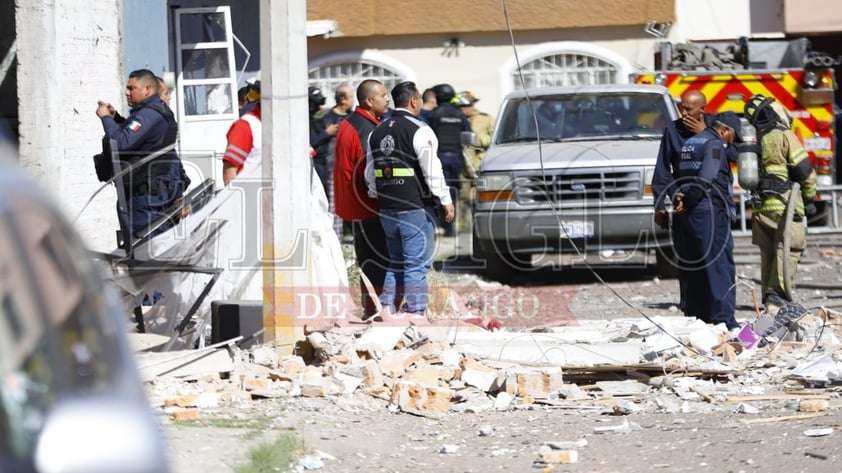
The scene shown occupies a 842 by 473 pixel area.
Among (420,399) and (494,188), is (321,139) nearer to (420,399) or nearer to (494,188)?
(494,188)

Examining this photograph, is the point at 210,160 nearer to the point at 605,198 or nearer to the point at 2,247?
the point at 605,198

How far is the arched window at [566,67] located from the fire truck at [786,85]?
606 cm

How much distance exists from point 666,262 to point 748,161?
10.0 ft

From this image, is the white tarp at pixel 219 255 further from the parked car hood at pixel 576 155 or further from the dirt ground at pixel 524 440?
the parked car hood at pixel 576 155

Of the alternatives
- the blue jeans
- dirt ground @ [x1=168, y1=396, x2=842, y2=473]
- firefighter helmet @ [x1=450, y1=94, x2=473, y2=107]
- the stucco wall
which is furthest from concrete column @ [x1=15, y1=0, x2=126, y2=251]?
the stucco wall

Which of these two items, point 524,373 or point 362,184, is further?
point 362,184

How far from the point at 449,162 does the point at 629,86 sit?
3.61 metres

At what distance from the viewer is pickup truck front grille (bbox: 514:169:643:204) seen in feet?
39.4

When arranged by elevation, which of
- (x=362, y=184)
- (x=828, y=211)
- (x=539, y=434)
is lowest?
(x=539, y=434)

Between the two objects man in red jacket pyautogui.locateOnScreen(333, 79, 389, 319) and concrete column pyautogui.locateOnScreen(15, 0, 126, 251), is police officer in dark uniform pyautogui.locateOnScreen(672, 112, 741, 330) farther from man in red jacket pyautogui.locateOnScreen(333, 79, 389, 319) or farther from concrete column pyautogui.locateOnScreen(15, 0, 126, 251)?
concrete column pyautogui.locateOnScreen(15, 0, 126, 251)

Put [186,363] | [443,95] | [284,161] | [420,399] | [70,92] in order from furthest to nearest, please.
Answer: [443,95] < [70,92] < [284,161] < [186,363] < [420,399]

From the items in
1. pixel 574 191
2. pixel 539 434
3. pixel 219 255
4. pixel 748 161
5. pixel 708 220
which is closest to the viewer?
pixel 539 434

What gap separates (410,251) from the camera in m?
8.95

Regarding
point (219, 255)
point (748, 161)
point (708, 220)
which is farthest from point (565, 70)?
point (219, 255)
